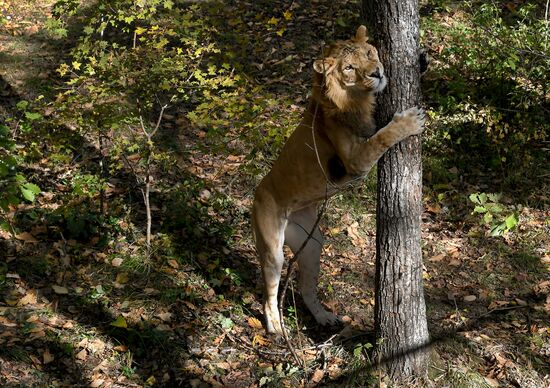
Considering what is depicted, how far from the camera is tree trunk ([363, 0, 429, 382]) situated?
436 cm

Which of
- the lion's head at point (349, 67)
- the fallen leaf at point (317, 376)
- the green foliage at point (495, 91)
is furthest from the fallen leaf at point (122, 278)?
the green foliage at point (495, 91)

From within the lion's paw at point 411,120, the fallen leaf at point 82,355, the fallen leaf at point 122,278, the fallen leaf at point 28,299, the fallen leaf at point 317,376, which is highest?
the lion's paw at point 411,120

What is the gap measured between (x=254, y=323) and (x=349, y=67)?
267 centimetres

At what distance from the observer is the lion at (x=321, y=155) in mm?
4586

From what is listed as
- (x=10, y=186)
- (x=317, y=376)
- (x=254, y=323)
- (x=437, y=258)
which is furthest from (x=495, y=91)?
(x=10, y=186)

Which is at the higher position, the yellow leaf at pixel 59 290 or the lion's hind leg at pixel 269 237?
the lion's hind leg at pixel 269 237

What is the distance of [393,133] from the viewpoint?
4.45 m

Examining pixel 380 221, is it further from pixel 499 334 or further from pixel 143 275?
pixel 143 275

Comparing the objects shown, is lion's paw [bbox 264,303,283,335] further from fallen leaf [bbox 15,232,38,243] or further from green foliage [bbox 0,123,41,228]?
fallen leaf [bbox 15,232,38,243]

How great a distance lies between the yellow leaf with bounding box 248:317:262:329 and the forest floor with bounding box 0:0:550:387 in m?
0.01

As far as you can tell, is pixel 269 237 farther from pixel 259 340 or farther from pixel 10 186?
pixel 10 186

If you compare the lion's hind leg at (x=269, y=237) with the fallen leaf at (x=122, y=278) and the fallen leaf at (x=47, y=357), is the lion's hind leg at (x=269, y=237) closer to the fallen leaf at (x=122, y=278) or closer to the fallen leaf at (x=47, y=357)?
the fallen leaf at (x=122, y=278)

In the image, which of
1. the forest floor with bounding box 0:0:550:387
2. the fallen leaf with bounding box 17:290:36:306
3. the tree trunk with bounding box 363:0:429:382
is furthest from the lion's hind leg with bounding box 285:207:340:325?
the fallen leaf with bounding box 17:290:36:306

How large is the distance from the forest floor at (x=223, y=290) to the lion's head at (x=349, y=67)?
1886 millimetres
